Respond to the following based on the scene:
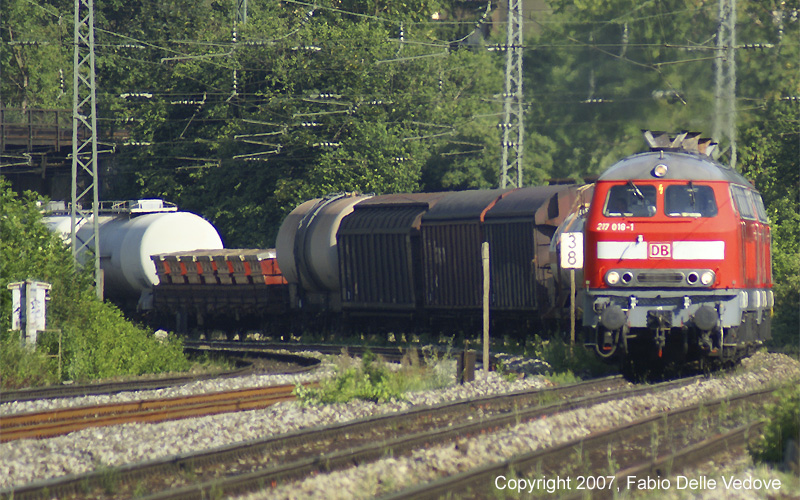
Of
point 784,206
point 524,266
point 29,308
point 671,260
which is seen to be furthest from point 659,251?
point 784,206

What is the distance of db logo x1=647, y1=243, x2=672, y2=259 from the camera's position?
566 inches

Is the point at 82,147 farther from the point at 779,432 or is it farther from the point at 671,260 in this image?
the point at 779,432

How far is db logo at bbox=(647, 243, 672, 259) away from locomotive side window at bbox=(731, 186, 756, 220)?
4.07 feet

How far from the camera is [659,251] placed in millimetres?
14398

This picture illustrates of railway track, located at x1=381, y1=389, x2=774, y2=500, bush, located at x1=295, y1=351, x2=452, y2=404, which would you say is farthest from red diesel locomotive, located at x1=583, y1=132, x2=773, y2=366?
bush, located at x1=295, y1=351, x2=452, y2=404

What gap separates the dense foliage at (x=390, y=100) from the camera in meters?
27.3

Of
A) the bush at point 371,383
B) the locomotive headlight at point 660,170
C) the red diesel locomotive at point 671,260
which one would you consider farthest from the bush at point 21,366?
the locomotive headlight at point 660,170

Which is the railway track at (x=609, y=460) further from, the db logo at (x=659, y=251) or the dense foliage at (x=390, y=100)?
the dense foliage at (x=390, y=100)

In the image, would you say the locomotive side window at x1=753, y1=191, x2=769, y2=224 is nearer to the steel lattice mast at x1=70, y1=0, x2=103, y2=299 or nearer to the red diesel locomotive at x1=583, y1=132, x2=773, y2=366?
the red diesel locomotive at x1=583, y1=132, x2=773, y2=366

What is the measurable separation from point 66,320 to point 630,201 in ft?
38.9

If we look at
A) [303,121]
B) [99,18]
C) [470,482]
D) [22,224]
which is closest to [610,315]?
[470,482]

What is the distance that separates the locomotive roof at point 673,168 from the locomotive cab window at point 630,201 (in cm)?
16

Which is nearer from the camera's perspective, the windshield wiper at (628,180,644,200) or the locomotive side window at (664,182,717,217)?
the locomotive side window at (664,182,717,217)

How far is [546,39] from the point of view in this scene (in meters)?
51.9
